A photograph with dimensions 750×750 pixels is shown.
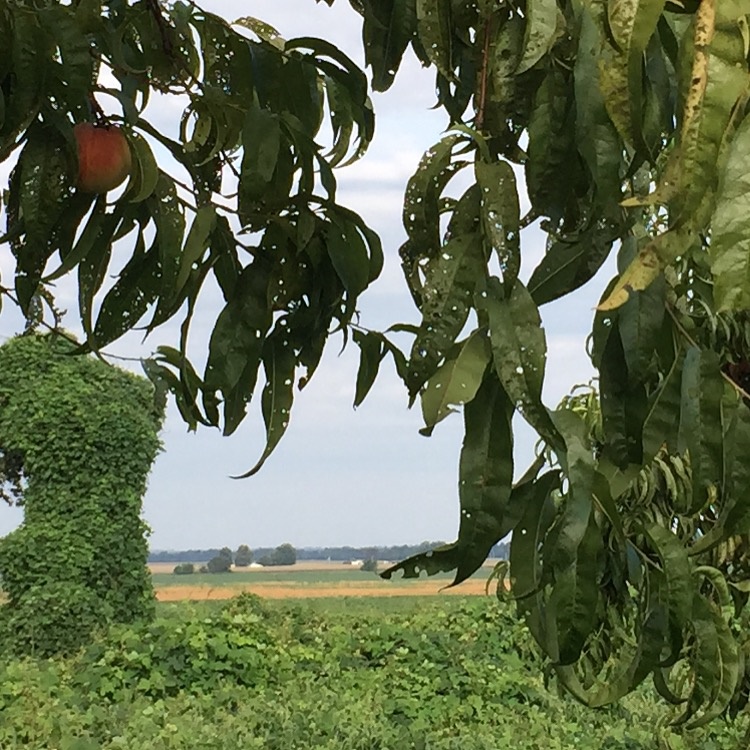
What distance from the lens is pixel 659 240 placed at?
295 millimetres

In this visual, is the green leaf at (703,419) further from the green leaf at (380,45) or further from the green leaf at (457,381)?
the green leaf at (380,45)

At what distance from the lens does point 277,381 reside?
91 centimetres

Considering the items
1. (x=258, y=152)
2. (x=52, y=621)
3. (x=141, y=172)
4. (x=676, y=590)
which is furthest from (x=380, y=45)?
(x=52, y=621)

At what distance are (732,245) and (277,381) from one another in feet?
2.25

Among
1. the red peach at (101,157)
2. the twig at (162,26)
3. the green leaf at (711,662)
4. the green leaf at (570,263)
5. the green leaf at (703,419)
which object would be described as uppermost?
the twig at (162,26)

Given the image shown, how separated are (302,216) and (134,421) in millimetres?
5162

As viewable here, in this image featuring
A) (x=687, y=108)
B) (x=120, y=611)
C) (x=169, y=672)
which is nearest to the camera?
(x=687, y=108)

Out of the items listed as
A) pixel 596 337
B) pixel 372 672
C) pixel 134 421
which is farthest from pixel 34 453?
pixel 596 337

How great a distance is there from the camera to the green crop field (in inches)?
140

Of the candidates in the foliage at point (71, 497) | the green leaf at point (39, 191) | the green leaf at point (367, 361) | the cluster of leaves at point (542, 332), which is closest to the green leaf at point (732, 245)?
the cluster of leaves at point (542, 332)

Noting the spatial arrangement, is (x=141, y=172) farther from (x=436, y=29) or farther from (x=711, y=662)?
(x=711, y=662)

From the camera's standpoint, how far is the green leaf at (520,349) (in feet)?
1.51

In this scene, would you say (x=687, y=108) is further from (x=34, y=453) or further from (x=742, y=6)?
(x=34, y=453)

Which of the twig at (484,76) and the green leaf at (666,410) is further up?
the twig at (484,76)
